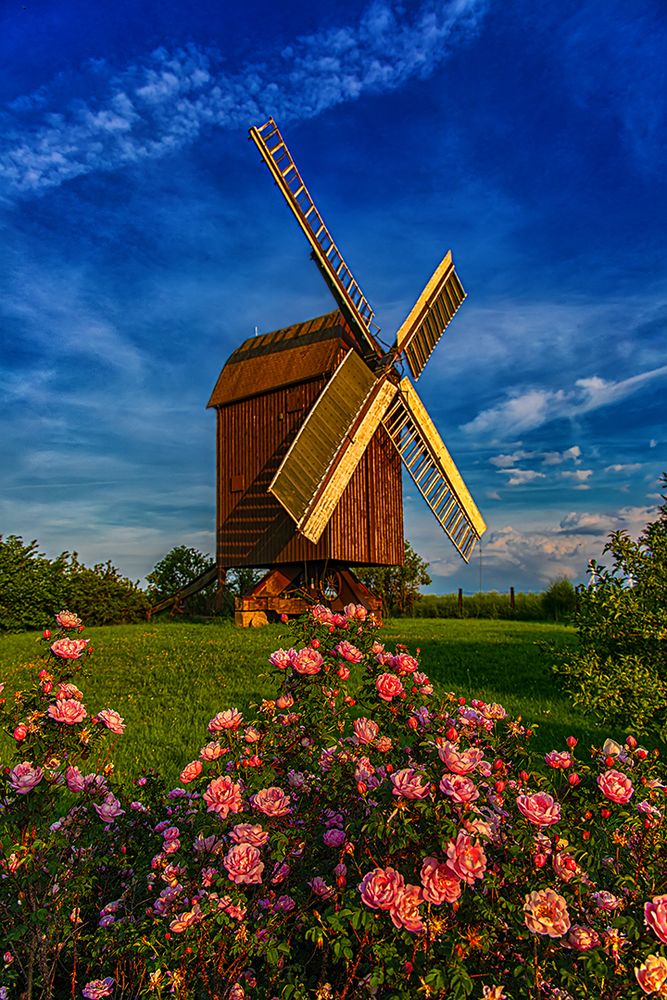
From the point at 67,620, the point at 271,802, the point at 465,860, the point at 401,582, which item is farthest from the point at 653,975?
the point at 401,582

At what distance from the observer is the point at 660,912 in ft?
7.66

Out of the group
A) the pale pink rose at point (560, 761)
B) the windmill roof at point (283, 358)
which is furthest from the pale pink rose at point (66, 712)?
the windmill roof at point (283, 358)

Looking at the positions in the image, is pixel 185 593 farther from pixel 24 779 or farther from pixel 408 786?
pixel 408 786

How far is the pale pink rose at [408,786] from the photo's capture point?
2.42 metres

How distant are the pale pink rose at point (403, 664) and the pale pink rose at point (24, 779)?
1.72 m

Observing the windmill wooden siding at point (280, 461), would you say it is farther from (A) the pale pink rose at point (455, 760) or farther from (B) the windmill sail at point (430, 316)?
(A) the pale pink rose at point (455, 760)

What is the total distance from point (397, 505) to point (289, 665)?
770 inches

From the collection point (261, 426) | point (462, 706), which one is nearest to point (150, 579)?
point (261, 426)

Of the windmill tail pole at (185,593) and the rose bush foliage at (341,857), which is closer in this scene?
the rose bush foliage at (341,857)

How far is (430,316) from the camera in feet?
69.7

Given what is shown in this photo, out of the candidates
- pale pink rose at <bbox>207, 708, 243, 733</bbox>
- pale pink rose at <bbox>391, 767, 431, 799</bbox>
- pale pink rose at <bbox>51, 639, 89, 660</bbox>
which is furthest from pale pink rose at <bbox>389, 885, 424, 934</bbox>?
pale pink rose at <bbox>51, 639, 89, 660</bbox>

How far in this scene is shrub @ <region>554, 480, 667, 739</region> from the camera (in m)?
6.97

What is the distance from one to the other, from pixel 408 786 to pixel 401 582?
31357 mm

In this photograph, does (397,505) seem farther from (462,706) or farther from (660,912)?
(660,912)
